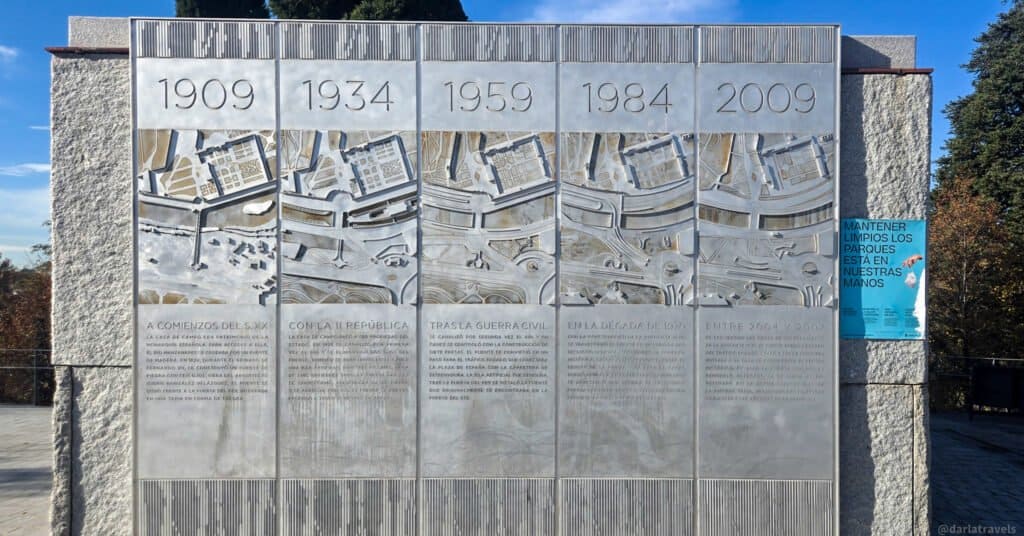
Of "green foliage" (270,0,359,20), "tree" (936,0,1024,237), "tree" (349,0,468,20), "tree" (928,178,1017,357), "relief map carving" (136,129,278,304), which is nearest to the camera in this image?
"relief map carving" (136,129,278,304)

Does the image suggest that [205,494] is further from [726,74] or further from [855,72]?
[855,72]

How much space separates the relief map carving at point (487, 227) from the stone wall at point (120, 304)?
2.76 m

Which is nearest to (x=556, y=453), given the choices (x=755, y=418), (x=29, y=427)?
(x=755, y=418)

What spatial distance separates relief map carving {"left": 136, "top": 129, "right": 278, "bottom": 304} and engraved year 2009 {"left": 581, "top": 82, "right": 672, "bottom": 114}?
3022mm

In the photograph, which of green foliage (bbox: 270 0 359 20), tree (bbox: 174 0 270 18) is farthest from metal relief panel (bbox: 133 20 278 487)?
tree (bbox: 174 0 270 18)

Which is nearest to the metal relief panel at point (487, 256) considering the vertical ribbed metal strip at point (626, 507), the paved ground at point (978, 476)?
the vertical ribbed metal strip at point (626, 507)

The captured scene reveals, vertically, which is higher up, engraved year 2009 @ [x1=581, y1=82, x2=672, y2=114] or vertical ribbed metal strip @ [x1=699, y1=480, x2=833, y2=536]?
engraved year 2009 @ [x1=581, y1=82, x2=672, y2=114]

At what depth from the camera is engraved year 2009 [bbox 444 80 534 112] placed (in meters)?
5.23

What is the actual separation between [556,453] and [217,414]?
3.11 meters

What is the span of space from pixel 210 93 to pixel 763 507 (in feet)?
20.8

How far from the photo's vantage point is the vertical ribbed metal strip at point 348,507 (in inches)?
204

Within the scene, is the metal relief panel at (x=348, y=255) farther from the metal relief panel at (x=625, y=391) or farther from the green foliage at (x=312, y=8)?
the green foliage at (x=312, y=8)

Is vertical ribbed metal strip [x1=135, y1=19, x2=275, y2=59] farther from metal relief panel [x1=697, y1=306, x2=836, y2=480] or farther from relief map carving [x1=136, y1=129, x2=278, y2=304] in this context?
metal relief panel [x1=697, y1=306, x2=836, y2=480]

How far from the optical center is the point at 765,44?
5.29m
